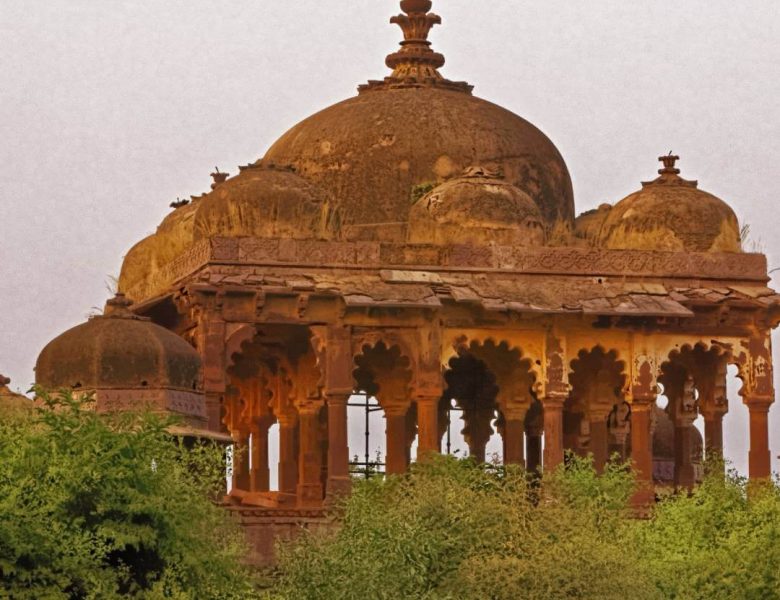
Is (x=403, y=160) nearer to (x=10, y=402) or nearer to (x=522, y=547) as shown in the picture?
(x=10, y=402)

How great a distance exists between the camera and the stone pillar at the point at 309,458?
36.2 meters

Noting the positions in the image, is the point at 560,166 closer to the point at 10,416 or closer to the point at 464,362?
the point at 464,362

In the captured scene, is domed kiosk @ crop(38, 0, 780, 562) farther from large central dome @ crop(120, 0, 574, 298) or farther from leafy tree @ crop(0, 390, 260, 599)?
leafy tree @ crop(0, 390, 260, 599)

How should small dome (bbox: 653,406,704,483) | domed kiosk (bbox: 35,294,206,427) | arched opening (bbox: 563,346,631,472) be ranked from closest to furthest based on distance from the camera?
domed kiosk (bbox: 35,294,206,427) → arched opening (bbox: 563,346,631,472) → small dome (bbox: 653,406,704,483)

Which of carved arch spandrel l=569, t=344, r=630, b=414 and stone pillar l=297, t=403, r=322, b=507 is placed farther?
carved arch spandrel l=569, t=344, r=630, b=414

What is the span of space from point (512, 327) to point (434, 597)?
8575 mm

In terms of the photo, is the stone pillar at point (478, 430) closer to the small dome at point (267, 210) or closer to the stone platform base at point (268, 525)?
the small dome at point (267, 210)

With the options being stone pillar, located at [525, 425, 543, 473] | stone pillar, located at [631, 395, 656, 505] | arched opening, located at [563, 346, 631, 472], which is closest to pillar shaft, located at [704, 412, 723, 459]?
arched opening, located at [563, 346, 631, 472]

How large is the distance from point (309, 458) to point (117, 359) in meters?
5.52

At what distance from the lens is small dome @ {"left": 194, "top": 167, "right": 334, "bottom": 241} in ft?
115

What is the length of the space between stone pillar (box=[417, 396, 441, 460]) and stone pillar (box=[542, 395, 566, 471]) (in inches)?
46.4

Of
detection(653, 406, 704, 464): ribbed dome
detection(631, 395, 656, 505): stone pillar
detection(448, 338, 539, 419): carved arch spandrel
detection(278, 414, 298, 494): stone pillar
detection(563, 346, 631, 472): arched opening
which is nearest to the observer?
detection(631, 395, 656, 505): stone pillar

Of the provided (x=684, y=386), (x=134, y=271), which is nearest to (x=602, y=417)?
(x=684, y=386)

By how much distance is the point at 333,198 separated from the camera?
3694 centimetres
